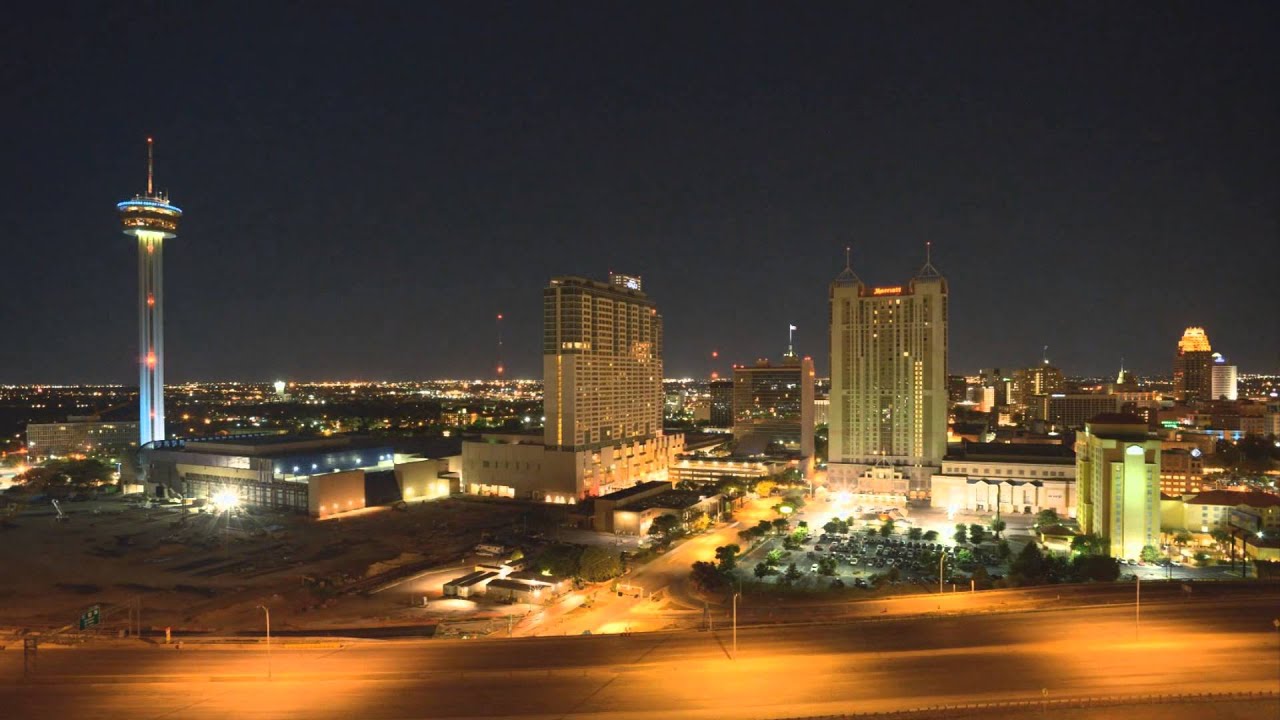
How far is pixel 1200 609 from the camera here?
800 inches

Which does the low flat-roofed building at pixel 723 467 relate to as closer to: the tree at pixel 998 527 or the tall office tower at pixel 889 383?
the tall office tower at pixel 889 383

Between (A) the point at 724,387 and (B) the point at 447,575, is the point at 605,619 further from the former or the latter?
(A) the point at 724,387

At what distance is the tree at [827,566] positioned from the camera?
88.0 feet

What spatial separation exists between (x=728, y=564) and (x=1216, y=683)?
47.0 feet

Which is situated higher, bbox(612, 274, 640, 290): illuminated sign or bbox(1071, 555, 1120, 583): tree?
bbox(612, 274, 640, 290): illuminated sign

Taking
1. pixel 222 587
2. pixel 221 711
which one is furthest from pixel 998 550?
pixel 222 587

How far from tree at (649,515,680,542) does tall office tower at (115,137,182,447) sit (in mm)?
40845

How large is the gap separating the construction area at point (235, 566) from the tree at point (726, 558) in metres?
7.61

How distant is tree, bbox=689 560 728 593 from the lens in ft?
79.8

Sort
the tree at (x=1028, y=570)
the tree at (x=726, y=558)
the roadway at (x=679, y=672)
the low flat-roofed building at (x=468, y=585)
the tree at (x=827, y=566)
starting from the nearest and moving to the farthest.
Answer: the roadway at (x=679, y=672) → the tree at (x=1028, y=570) → the low flat-roofed building at (x=468, y=585) → the tree at (x=726, y=558) → the tree at (x=827, y=566)

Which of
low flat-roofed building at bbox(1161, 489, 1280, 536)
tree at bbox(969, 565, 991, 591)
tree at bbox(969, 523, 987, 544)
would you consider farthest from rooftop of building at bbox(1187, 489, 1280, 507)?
tree at bbox(969, 565, 991, 591)

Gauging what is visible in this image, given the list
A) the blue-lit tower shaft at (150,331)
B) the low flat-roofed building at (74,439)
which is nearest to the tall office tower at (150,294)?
the blue-lit tower shaft at (150,331)

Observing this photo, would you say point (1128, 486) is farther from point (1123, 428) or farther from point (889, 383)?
point (889, 383)

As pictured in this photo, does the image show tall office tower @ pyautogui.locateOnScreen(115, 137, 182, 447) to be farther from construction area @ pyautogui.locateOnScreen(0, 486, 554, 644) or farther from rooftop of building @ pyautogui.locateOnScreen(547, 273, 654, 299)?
rooftop of building @ pyautogui.locateOnScreen(547, 273, 654, 299)
